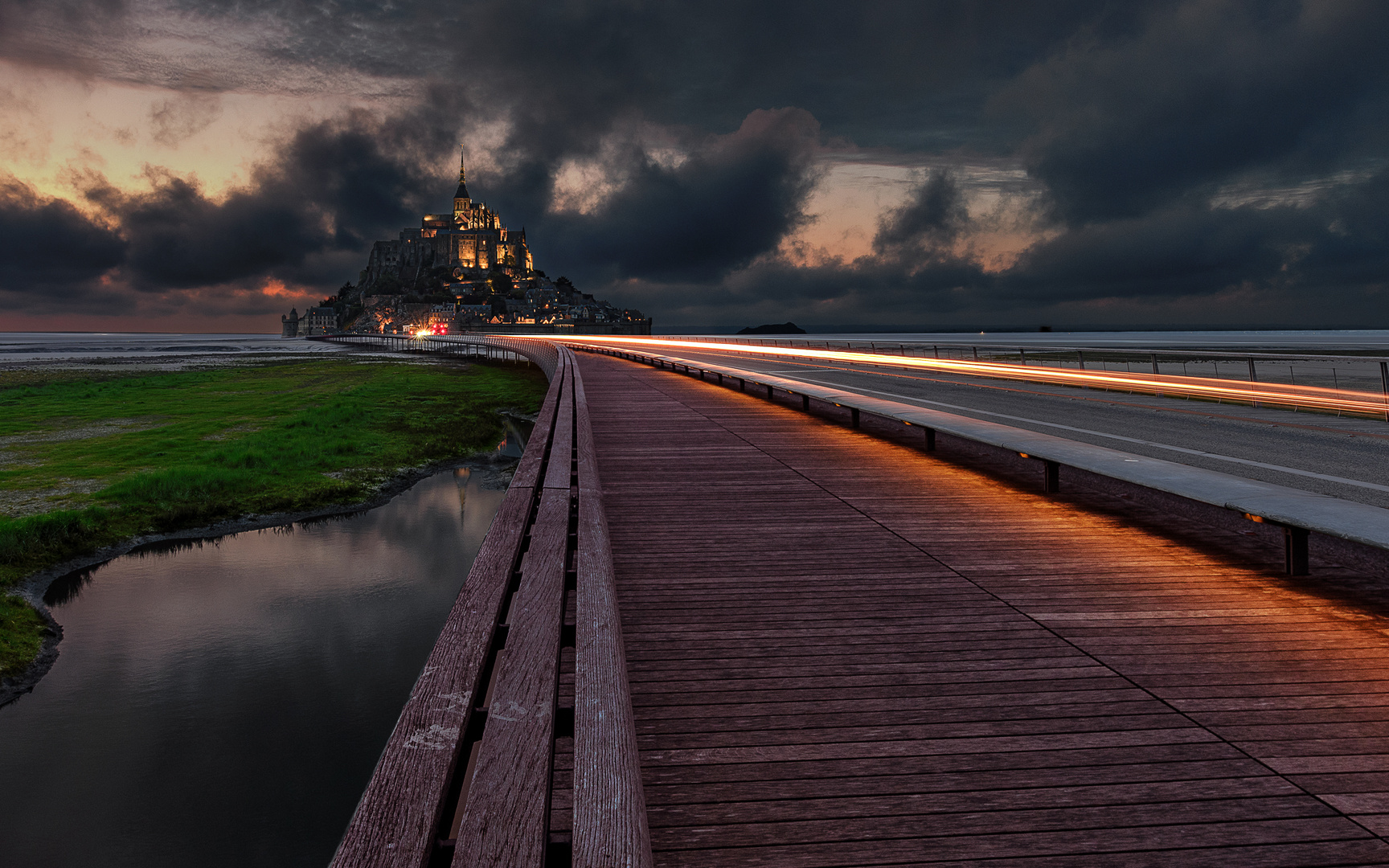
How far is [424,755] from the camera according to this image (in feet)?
7.39

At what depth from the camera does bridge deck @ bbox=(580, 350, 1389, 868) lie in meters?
2.53

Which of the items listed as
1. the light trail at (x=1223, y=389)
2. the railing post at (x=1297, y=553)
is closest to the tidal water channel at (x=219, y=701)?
the railing post at (x=1297, y=553)

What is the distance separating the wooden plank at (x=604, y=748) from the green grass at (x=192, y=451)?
10.1 metres

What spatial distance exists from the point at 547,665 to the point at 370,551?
13.6 metres

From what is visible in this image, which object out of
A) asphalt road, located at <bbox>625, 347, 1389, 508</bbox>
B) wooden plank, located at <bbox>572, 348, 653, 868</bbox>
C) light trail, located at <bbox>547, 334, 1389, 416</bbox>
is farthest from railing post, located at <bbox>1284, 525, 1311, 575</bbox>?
light trail, located at <bbox>547, 334, 1389, 416</bbox>

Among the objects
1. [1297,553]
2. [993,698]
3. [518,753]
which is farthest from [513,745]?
[1297,553]

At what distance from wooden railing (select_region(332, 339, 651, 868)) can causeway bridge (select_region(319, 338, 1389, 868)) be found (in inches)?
0.4

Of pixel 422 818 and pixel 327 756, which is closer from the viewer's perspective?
pixel 422 818

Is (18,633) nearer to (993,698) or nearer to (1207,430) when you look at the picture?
(993,698)

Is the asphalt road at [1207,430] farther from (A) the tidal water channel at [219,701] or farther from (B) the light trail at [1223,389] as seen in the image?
(A) the tidal water channel at [219,701]

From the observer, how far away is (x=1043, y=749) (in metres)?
3.01

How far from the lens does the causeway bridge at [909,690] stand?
238 cm

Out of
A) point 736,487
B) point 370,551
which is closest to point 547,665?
point 736,487

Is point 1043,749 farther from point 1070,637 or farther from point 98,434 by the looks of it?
point 98,434
